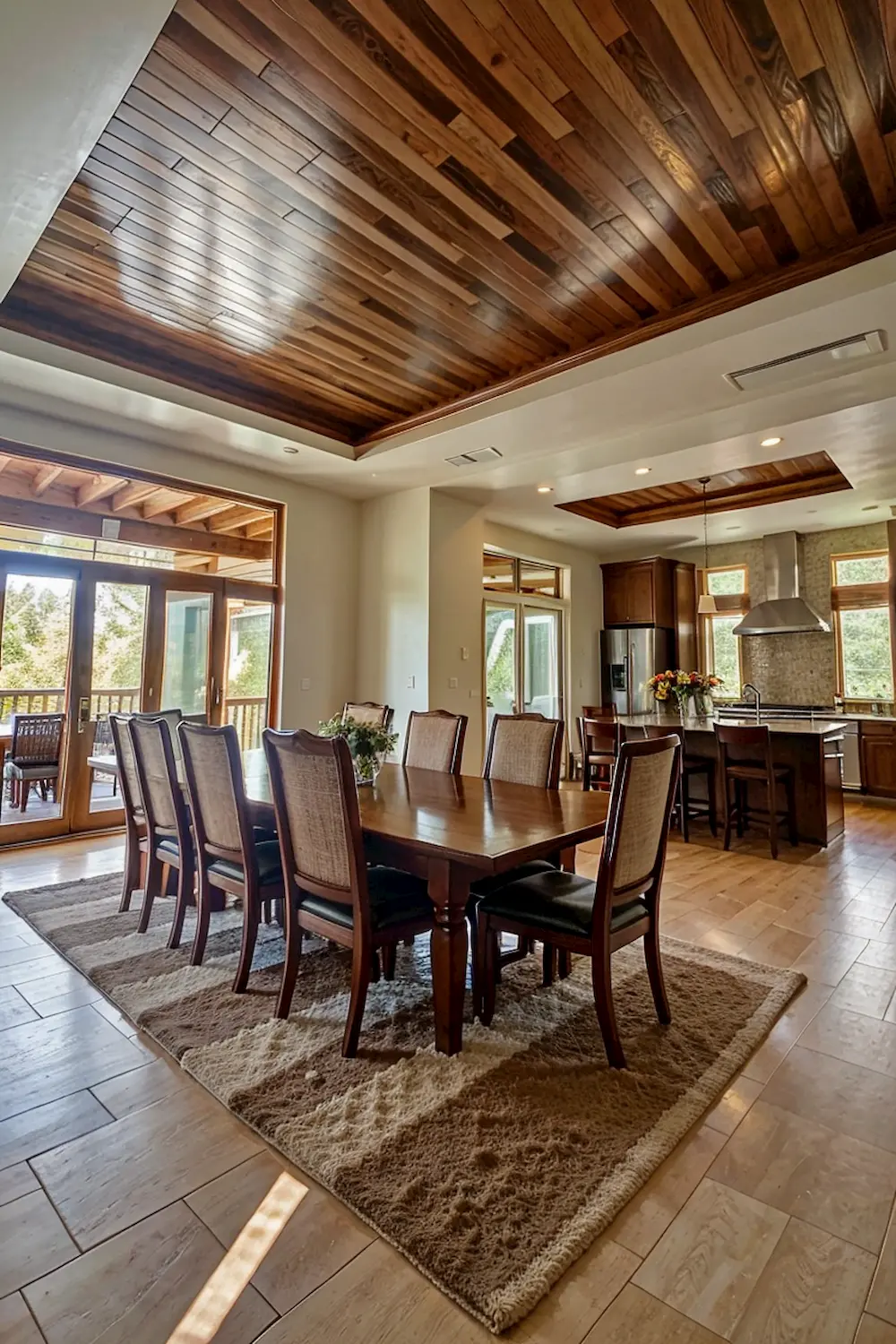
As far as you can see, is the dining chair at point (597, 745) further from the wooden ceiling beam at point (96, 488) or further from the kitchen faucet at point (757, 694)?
the wooden ceiling beam at point (96, 488)

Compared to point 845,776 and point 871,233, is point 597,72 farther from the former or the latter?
point 845,776

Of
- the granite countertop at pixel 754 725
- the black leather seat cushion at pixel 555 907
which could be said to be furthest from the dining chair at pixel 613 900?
the granite countertop at pixel 754 725

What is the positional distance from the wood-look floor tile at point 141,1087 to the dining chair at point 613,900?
102 cm

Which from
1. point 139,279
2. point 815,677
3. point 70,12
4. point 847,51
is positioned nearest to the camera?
point 70,12

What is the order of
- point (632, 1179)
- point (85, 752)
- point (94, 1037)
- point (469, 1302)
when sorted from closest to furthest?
point (469, 1302) < point (632, 1179) < point (94, 1037) < point (85, 752)

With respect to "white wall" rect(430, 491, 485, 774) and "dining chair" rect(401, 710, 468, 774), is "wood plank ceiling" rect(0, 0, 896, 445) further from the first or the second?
"dining chair" rect(401, 710, 468, 774)

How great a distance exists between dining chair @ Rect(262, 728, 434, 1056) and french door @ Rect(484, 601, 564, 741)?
4363 mm

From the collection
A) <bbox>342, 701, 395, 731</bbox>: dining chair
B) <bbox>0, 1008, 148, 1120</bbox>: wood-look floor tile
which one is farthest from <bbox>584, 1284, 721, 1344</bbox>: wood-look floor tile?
<bbox>342, 701, 395, 731</bbox>: dining chair

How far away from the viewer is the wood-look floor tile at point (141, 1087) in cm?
186

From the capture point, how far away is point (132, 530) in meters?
4.99

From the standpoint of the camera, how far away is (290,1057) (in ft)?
6.76

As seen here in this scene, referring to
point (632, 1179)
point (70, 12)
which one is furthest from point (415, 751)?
point (70, 12)

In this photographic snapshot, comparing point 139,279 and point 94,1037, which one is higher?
point 139,279

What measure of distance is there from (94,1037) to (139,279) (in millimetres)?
3366
